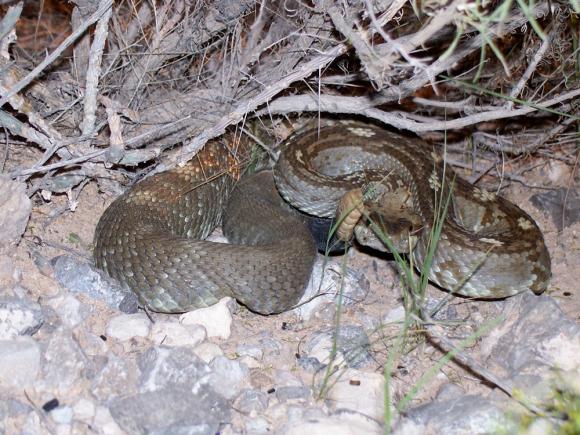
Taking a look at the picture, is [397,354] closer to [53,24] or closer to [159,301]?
[159,301]

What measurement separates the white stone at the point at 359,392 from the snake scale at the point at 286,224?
88 centimetres

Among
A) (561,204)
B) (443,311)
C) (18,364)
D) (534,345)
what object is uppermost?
(18,364)

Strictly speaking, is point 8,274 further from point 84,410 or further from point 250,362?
point 250,362

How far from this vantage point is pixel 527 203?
6383 mm

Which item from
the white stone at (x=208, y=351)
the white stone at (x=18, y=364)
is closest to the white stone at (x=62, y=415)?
the white stone at (x=18, y=364)

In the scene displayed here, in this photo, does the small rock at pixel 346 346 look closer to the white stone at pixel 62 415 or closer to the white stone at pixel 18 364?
the white stone at pixel 62 415

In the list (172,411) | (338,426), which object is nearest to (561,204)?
(338,426)

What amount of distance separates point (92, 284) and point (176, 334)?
70cm

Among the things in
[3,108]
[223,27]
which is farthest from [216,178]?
[3,108]

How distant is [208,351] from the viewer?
413 cm

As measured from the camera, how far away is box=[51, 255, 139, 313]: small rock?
448cm

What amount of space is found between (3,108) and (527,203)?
4.56 m

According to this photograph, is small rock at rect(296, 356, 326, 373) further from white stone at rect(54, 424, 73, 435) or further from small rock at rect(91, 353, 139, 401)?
white stone at rect(54, 424, 73, 435)

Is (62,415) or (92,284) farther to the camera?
(92,284)
